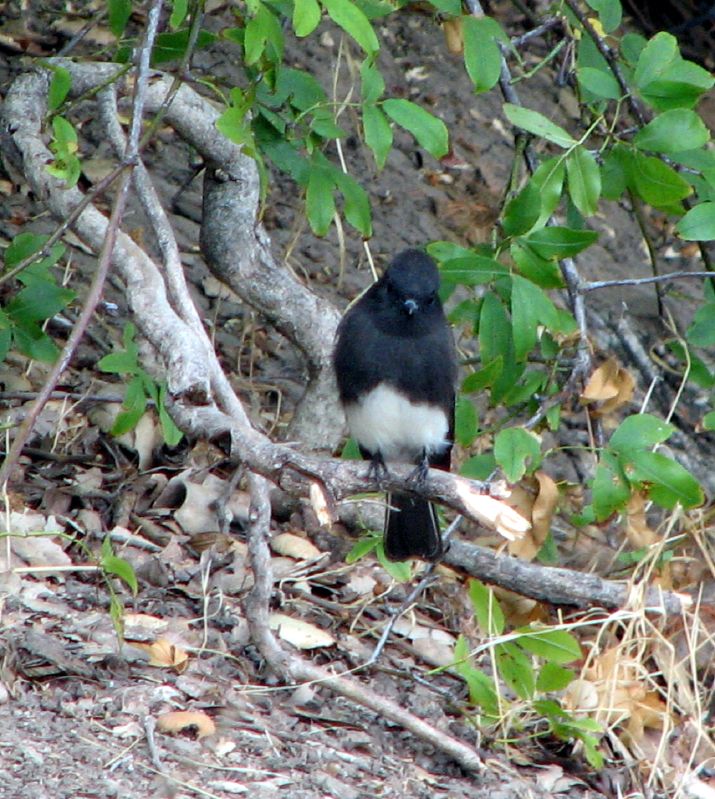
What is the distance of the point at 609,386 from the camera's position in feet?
13.1

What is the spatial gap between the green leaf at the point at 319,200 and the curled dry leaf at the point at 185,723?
1.43m

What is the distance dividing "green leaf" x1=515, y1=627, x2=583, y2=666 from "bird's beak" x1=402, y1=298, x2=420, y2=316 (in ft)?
3.36

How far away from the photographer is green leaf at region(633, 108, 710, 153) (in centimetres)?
353

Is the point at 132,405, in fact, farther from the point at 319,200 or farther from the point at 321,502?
the point at 321,502

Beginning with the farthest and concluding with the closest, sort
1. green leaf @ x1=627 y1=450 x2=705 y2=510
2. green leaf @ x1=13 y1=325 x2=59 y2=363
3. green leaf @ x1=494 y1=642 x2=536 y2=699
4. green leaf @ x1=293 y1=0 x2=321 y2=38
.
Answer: green leaf @ x1=13 y1=325 x2=59 y2=363
green leaf @ x1=494 y1=642 x2=536 y2=699
green leaf @ x1=627 y1=450 x2=705 y2=510
green leaf @ x1=293 y1=0 x2=321 y2=38

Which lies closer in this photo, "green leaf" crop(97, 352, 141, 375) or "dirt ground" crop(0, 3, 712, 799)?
"dirt ground" crop(0, 3, 712, 799)

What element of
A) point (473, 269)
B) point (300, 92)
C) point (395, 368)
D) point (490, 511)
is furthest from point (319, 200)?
point (490, 511)

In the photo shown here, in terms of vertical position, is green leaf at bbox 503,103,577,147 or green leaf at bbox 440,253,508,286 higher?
green leaf at bbox 503,103,577,147

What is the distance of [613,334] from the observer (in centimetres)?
626

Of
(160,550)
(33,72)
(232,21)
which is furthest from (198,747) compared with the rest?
(232,21)

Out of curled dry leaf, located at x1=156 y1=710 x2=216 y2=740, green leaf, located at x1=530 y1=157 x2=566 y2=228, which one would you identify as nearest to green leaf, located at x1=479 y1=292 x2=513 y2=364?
green leaf, located at x1=530 y1=157 x2=566 y2=228

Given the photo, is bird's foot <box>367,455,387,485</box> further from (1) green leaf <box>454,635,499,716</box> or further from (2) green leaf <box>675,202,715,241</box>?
(2) green leaf <box>675,202,715,241</box>

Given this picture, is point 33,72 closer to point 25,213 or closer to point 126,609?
point 25,213

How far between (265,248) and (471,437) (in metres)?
1.06
